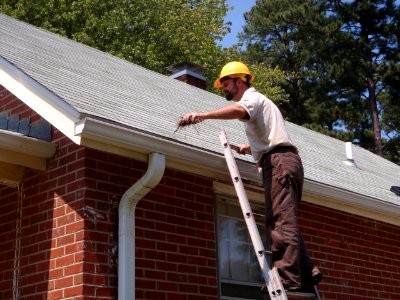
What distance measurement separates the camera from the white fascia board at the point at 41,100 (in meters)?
4.95

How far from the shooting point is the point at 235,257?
663 centimetres

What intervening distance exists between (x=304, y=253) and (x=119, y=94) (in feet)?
9.64

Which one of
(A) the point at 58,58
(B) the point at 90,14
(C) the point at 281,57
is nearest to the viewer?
(A) the point at 58,58

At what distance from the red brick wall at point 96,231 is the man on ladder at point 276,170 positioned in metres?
1.07

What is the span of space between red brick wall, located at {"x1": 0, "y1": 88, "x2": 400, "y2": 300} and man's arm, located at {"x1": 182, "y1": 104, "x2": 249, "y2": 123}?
3.56ft

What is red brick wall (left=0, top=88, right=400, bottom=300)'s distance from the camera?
5.14 meters

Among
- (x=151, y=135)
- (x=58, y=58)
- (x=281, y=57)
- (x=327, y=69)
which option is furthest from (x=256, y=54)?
(x=151, y=135)

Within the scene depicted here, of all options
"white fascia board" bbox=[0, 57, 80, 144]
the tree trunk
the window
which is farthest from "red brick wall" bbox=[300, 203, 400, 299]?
the tree trunk

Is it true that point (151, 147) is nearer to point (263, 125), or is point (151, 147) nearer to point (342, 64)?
point (263, 125)

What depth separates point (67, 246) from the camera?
522 centimetres

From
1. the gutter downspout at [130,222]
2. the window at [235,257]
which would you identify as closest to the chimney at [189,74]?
the window at [235,257]

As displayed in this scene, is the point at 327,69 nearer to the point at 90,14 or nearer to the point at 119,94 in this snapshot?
the point at 90,14

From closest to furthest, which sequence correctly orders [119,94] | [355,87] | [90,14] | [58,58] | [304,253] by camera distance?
[304,253], [119,94], [58,58], [90,14], [355,87]

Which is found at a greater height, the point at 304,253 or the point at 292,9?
the point at 292,9
